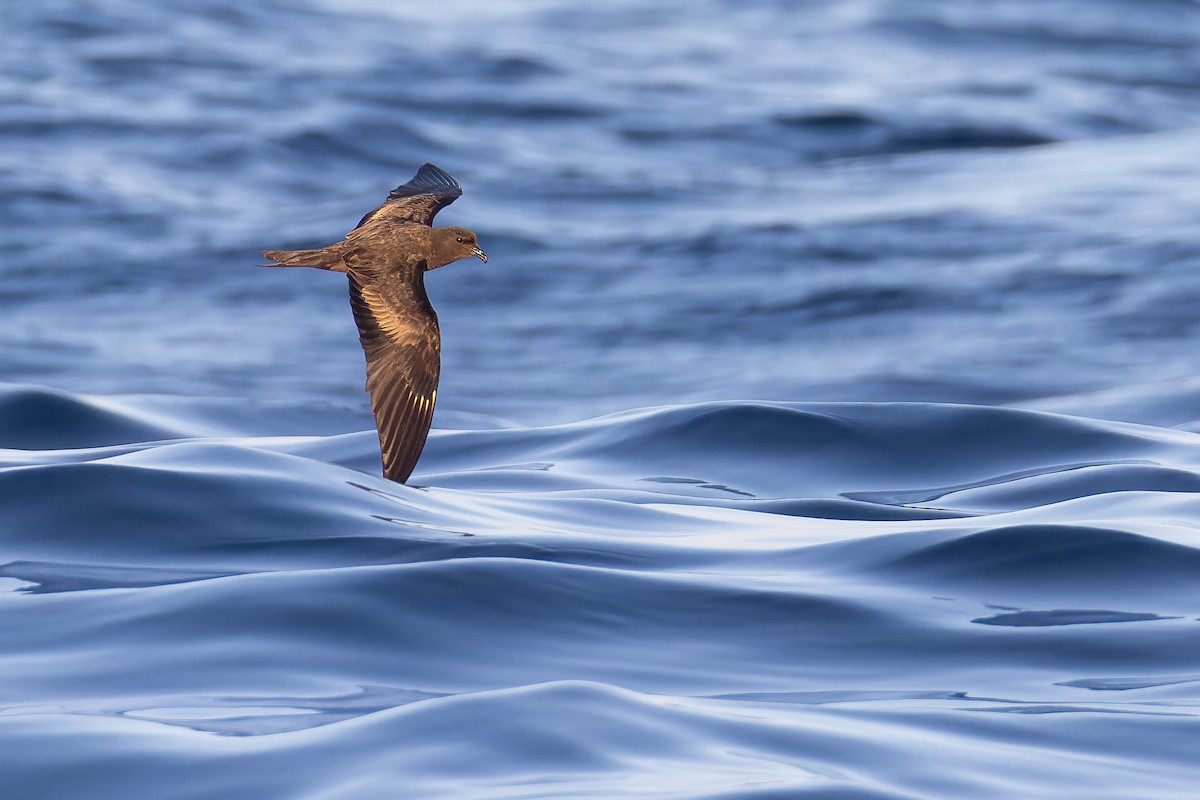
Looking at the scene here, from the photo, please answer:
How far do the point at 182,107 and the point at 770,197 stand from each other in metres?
9.51

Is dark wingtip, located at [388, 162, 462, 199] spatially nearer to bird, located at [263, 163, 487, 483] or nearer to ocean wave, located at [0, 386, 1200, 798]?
bird, located at [263, 163, 487, 483]

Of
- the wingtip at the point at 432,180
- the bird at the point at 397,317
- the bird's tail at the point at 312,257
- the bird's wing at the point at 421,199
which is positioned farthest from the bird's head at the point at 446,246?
the wingtip at the point at 432,180

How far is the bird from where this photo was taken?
19.9 feet

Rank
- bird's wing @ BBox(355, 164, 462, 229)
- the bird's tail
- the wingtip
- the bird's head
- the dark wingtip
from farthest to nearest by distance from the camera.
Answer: the wingtip, the dark wingtip, bird's wing @ BBox(355, 164, 462, 229), the bird's head, the bird's tail

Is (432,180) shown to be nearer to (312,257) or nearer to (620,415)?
(312,257)

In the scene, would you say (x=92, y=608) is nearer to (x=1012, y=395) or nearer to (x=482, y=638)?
(x=482, y=638)

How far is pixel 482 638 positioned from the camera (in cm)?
445

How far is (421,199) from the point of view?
694cm

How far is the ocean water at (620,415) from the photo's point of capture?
12.3 ft

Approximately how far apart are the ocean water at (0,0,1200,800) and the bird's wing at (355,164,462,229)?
108 centimetres

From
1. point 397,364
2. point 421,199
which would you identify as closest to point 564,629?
point 397,364

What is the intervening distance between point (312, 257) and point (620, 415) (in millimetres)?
3409

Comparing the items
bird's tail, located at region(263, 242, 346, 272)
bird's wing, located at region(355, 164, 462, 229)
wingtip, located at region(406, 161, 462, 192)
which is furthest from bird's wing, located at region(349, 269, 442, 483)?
wingtip, located at region(406, 161, 462, 192)

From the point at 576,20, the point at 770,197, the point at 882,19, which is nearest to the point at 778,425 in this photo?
the point at 770,197
